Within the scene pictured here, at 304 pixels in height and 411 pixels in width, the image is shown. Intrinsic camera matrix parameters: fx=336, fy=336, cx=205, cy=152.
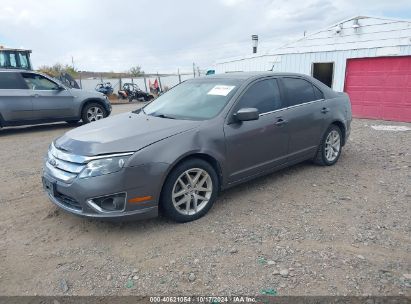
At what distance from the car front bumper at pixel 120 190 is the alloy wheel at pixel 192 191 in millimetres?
263

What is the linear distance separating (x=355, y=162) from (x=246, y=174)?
2676mm

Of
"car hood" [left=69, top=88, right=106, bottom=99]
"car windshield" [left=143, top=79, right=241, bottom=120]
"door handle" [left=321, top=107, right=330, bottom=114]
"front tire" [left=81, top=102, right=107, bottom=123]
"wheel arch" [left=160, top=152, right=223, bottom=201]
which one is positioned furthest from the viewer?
"front tire" [left=81, top=102, right=107, bottom=123]

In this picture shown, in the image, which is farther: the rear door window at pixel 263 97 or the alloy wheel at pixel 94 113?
the alloy wheel at pixel 94 113

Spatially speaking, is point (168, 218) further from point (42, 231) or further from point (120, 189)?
point (42, 231)

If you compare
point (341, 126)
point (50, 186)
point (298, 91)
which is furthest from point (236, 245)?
point (341, 126)

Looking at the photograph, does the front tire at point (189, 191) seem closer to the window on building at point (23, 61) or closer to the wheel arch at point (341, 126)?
the wheel arch at point (341, 126)

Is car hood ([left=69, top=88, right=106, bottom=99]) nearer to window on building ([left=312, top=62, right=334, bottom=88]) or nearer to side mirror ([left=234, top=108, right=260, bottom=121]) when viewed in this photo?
side mirror ([left=234, top=108, right=260, bottom=121])

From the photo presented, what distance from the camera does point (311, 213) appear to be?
380 centimetres

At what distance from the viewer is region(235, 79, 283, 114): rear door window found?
13.6ft

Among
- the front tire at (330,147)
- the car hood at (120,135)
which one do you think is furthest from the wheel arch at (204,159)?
the front tire at (330,147)

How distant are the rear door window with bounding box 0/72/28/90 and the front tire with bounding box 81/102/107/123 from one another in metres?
1.71

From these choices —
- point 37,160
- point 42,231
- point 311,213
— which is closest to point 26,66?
point 37,160

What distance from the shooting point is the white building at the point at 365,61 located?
1062 centimetres

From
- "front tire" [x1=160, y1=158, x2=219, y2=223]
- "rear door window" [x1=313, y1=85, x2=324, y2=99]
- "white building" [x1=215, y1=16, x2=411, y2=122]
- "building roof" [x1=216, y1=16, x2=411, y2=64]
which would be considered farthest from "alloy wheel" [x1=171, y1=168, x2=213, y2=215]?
"building roof" [x1=216, y1=16, x2=411, y2=64]
